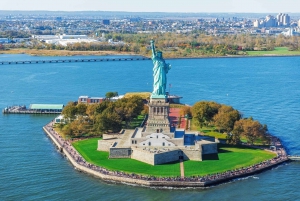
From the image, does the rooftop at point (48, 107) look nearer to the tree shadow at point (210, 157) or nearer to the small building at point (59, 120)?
the small building at point (59, 120)

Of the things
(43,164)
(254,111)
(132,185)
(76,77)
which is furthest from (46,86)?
(132,185)

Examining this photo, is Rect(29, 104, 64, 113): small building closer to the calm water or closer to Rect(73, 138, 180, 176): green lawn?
the calm water

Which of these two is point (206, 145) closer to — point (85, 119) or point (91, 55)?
point (85, 119)

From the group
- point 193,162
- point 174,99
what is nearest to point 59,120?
point 174,99

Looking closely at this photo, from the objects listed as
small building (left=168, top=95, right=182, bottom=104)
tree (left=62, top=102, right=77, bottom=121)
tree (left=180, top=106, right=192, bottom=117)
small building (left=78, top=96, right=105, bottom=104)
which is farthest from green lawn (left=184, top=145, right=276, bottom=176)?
small building (left=78, top=96, right=105, bottom=104)

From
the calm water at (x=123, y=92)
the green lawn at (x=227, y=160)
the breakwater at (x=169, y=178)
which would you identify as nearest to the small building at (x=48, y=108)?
the calm water at (x=123, y=92)
